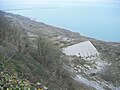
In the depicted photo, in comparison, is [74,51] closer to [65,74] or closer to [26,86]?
[65,74]

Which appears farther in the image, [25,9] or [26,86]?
[25,9]

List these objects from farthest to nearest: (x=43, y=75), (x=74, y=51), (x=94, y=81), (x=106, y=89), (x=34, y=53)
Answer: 1. (x=74, y=51)
2. (x=94, y=81)
3. (x=106, y=89)
4. (x=34, y=53)
5. (x=43, y=75)

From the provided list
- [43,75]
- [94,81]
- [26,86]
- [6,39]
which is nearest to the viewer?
[26,86]

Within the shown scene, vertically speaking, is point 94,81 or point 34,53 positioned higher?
point 34,53

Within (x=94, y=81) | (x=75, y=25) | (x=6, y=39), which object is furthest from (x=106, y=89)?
(x=75, y=25)

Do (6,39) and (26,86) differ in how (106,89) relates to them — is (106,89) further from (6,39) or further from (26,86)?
(26,86)

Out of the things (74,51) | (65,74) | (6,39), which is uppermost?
(6,39)

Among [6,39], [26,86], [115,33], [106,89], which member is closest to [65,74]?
[6,39]

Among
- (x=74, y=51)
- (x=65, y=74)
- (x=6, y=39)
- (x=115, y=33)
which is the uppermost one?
(x=6, y=39)

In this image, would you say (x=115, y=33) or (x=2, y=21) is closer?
(x=2, y=21)
